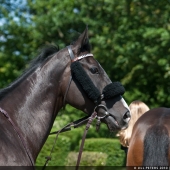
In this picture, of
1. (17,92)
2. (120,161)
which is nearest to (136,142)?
(17,92)

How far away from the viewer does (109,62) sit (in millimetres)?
15883

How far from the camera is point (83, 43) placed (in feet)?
13.3

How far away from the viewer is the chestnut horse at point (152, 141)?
16.5ft

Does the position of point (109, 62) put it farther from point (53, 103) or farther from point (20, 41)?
point (53, 103)

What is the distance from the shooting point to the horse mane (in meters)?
3.86

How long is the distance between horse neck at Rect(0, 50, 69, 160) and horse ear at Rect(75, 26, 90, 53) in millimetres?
186

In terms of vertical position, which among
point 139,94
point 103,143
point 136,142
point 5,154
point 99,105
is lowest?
point 139,94

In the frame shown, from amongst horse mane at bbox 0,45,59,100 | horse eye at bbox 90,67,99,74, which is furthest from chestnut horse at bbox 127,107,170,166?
horse mane at bbox 0,45,59,100

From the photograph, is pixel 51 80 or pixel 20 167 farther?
pixel 51 80

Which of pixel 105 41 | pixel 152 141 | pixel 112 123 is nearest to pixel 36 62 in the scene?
pixel 112 123

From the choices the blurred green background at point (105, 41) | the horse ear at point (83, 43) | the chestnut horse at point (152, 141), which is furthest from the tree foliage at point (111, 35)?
the horse ear at point (83, 43)

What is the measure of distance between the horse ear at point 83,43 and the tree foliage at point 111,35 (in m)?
8.32

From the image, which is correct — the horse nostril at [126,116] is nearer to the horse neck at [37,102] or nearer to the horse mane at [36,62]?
the horse neck at [37,102]

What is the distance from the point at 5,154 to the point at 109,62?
1269cm
